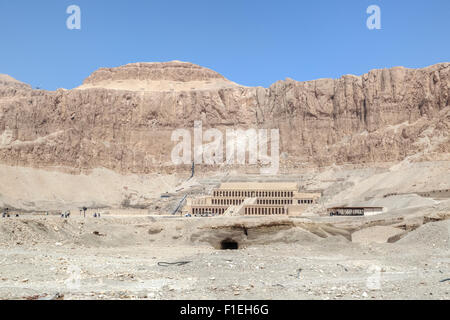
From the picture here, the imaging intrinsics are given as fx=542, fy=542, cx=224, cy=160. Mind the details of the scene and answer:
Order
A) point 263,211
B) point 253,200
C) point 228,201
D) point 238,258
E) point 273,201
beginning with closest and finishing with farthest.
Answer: point 238,258
point 263,211
point 253,200
point 273,201
point 228,201

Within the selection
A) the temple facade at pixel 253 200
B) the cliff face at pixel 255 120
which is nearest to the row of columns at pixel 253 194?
the temple facade at pixel 253 200

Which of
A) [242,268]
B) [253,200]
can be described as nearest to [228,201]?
[253,200]

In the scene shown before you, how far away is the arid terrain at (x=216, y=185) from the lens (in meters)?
21.4

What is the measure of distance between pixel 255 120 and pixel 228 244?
8578 centimetres

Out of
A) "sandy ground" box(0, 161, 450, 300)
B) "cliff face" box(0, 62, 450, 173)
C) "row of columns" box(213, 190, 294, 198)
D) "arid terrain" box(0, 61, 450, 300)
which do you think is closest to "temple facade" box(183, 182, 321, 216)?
"row of columns" box(213, 190, 294, 198)

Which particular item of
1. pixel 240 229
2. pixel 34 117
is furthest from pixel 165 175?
pixel 240 229

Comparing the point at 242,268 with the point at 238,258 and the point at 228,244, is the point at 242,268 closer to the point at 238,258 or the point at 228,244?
the point at 238,258

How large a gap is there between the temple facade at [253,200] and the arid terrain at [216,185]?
3.24 metres

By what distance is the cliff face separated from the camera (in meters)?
104

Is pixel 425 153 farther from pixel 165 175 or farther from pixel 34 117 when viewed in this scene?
pixel 34 117

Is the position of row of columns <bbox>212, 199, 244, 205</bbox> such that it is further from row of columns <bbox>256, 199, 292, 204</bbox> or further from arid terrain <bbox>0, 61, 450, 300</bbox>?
arid terrain <bbox>0, 61, 450, 300</bbox>

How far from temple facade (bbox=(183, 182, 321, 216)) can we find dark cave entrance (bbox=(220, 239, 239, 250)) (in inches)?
1646

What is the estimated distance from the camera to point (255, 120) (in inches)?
4970

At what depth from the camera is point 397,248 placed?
31.7 metres
